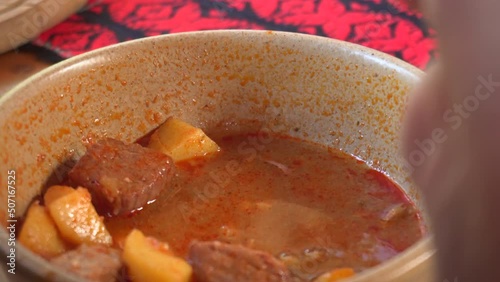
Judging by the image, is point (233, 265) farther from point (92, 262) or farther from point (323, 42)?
point (323, 42)

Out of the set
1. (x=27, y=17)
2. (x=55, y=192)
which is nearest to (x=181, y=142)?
(x=55, y=192)

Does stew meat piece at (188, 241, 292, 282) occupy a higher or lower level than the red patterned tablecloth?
higher

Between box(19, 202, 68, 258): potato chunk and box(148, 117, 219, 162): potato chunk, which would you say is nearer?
box(19, 202, 68, 258): potato chunk

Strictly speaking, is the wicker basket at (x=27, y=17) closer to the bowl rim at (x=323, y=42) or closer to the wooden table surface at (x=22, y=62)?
the wooden table surface at (x=22, y=62)

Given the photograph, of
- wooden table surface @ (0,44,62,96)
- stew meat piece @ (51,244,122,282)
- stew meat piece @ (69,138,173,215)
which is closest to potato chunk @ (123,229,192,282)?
stew meat piece @ (51,244,122,282)

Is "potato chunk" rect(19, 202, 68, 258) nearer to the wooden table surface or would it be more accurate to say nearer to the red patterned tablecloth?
the wooden table surface

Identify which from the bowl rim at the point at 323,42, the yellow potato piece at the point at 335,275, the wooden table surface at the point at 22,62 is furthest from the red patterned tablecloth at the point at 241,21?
the yellow potato piece at the point at 335,275

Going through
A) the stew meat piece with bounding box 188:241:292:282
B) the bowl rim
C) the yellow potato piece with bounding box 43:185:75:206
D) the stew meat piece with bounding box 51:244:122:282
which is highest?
the bowl rim
